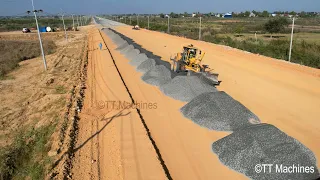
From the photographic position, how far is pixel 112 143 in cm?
944

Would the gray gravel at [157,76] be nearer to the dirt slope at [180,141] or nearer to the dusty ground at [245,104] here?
the dusty ground at [245,104]

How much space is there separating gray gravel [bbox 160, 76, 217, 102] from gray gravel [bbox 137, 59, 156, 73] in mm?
4638

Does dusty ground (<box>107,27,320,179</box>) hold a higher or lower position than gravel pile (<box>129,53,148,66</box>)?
lower

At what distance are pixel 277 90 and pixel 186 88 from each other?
568cm

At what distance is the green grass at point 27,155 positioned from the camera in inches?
330

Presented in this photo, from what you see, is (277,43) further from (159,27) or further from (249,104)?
(159,27)

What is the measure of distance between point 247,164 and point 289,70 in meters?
14.4

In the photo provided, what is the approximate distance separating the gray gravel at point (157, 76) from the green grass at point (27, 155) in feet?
23.0

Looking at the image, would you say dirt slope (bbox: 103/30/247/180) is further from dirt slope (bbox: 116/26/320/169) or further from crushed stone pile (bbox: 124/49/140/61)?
crushed stone pile (bbox: 124/49/140/61)

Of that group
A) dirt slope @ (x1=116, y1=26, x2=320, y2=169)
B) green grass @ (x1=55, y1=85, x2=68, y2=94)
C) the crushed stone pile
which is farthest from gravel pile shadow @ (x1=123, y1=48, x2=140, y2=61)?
green grass @ (x1=55, y1=85, x2=68, y2=94)

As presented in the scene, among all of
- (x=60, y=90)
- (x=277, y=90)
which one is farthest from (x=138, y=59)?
(x=277, y=90)

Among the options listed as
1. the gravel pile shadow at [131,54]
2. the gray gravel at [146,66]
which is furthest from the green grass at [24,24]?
the gray gravel at [146,66]

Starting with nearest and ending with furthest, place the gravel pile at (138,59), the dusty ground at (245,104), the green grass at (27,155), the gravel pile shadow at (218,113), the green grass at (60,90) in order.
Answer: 1. the green grass at (27,155)
2. the dusty ground at (245,104)
3. the gravel pile shadow at (218,113)
4. the green grass at (60,90)
5. the gravel pile at (138,59)

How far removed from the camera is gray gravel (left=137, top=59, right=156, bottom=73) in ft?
63.6
